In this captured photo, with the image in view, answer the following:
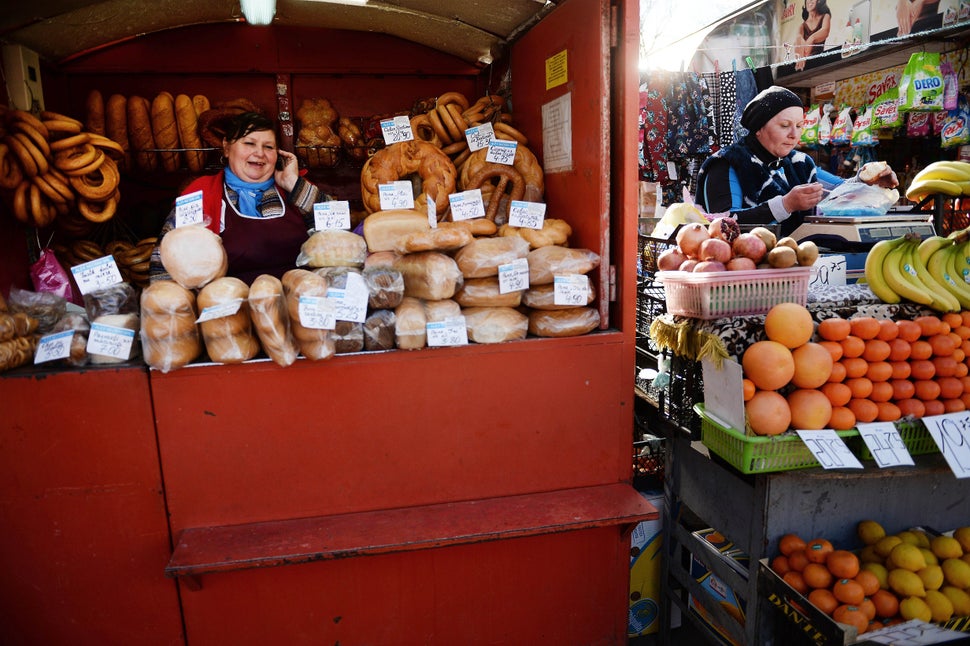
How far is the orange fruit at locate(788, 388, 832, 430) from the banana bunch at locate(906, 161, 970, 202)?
142cm

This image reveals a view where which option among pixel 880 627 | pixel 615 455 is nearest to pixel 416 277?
pixel 615 455

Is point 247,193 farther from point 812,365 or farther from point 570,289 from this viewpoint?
point 812,365

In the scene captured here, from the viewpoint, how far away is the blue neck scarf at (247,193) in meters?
2.75

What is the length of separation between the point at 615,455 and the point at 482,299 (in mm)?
857

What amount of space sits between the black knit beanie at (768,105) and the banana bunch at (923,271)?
5.19 feet

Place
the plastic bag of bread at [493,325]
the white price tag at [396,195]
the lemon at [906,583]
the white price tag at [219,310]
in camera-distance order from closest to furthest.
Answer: the white price tag at [219,310] < the lemon at [906,583] < the plastic bag of bread at [493,325] < the white price tag at [396,195]

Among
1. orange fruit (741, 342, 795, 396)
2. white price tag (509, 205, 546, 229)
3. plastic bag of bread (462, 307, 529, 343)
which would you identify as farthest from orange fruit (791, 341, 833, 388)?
white price tag (509, 205, 546, 229)

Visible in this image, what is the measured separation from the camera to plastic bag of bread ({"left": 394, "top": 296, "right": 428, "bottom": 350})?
82.0 inches

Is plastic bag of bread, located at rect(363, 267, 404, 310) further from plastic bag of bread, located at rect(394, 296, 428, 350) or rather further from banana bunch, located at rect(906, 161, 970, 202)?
banana bunch, located at rect(906, 161, 970, 202)

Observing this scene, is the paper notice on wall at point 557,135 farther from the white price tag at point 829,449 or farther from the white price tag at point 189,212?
the white price tag at point 189,212

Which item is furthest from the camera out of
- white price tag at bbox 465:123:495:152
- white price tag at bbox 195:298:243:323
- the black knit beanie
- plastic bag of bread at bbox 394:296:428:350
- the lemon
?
the black knit beanie

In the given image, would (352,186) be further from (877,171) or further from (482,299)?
(877,171)

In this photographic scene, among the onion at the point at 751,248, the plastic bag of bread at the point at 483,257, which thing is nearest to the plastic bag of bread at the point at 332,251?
the plastic bag of bread at the point at 483,257

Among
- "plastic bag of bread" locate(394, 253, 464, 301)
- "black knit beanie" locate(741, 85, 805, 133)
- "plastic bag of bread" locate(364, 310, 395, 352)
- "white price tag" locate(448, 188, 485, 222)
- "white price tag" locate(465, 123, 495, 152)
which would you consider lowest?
"plastic bag of bread" locate(364, 310, 395, 352)
